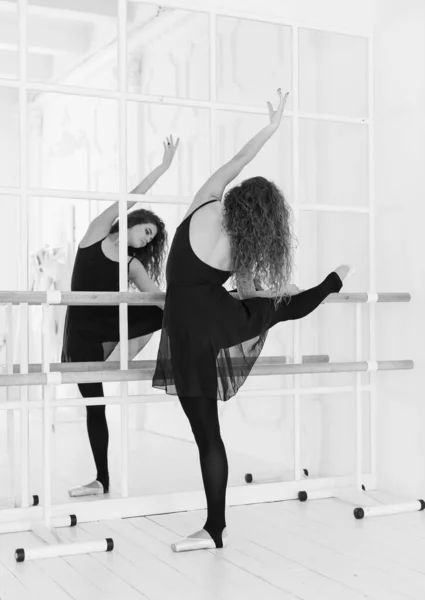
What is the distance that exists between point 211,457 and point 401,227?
134 cm

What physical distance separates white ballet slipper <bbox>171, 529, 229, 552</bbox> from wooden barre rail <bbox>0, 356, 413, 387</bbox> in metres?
0.52

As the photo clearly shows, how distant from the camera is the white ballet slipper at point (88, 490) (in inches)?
123

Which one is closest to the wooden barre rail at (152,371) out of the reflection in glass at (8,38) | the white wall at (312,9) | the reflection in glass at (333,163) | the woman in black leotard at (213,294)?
the woman in black leotard at (213,294)

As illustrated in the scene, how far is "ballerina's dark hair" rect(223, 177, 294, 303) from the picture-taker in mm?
2625

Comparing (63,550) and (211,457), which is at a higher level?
(211,457)

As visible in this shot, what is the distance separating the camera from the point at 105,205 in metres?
3.07

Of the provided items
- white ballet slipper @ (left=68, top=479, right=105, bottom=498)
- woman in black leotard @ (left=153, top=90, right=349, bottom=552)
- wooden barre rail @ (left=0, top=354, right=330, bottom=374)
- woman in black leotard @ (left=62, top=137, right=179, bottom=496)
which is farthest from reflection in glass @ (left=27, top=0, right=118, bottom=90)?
white ballet slipper @ (left=68, top=479, right=105, bottom=498)

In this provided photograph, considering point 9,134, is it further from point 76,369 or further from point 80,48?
point 76,369

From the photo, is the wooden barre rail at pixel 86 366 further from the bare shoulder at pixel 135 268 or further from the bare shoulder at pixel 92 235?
the bare shoulder at pixel 92 235

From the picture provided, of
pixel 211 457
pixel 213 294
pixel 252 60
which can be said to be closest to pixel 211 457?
pixel 211 457

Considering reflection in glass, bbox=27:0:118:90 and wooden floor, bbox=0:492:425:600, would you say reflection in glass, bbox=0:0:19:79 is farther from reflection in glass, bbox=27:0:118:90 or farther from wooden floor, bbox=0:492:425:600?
wooden floor, bbox=0:492:425:600

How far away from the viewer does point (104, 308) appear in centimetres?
307

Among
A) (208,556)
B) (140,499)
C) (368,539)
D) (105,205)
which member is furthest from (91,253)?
(368,539)

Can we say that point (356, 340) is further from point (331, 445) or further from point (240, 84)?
point (240, 84)
